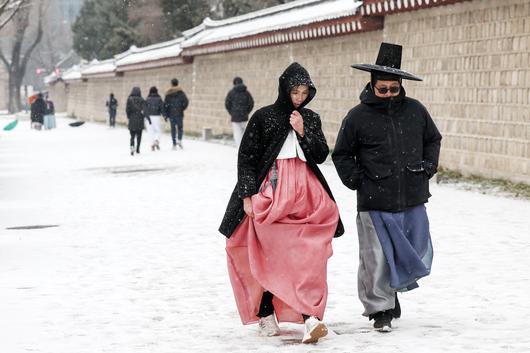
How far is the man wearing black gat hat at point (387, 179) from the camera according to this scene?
675 cm

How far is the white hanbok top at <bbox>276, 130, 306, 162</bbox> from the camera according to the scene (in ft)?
21.9

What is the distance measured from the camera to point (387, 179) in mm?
6832

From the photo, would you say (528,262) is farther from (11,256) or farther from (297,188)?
(11,256)

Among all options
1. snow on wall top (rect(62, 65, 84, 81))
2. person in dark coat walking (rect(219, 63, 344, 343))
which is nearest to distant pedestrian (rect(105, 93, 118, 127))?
snow on wall top (rect(62, 65, 84, 81))

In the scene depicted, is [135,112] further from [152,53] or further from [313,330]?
[152,53]

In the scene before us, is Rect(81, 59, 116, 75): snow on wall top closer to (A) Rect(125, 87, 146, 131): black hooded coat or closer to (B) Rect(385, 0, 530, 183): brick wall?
(A) Rect(125, 87, 146, 131): black hooded coat

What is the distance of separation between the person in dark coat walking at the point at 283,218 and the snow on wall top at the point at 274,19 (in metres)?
16.1

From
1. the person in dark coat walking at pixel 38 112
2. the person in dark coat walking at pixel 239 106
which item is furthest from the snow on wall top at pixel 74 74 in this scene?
the person in dark coat walking at pixel 239 106

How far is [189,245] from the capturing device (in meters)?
11.2

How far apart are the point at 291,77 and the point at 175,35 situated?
57.9 metres

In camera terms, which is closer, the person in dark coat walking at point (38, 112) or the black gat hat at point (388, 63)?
the black gat hat at point (388, 63)

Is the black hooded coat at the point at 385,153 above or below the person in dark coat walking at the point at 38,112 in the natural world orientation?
above

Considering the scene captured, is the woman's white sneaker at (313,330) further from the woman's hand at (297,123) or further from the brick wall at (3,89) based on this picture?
the brick wall at (3,89)

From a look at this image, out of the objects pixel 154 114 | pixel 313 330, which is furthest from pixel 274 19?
pixel 313 330
